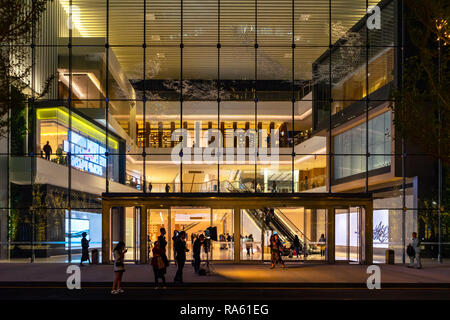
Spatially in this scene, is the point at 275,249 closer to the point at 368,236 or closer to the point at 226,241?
the point at 226,241

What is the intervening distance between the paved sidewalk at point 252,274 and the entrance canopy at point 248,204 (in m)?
1.06

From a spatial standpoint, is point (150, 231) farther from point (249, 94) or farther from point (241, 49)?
point (249, 94)

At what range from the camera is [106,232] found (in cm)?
2155

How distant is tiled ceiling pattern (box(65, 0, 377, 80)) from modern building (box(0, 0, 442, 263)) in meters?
0.07

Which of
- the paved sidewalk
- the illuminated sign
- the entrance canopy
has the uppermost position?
the illuminated sign

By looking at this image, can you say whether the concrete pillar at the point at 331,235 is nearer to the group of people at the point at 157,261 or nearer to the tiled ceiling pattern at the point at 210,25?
the group of people at the point at 157,261

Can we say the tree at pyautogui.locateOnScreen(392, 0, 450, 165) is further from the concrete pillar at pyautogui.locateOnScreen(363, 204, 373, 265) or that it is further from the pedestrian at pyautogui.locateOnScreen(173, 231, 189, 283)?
the pedestrian at pyautogui.locateOnScreen(173, 231, 189, 283)

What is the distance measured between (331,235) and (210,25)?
12.1 m

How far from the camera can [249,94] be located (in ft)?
126

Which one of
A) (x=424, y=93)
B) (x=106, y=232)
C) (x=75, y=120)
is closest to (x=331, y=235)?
(x=424, y=93)

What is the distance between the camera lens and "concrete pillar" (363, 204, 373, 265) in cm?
2177

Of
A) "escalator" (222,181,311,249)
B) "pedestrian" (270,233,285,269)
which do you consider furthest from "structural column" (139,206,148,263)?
"pedestrian" (270,233,285,269)

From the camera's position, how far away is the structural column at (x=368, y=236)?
21.8 meters
